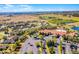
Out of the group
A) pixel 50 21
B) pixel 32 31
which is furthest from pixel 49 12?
pixel 32 31

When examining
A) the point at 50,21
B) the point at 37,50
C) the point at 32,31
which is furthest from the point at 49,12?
the point at 37,50

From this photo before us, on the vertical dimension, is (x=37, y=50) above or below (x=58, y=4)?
below
